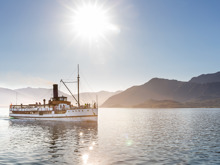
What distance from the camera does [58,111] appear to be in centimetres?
8488

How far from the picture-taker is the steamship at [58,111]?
76.9m

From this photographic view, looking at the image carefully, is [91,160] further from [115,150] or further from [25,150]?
[25,150]

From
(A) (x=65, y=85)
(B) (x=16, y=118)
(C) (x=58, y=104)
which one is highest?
(A) (x=65, y=85)

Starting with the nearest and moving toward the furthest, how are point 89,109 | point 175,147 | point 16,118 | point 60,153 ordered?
point 60,153 → point 175,147 → point 89,109 → point 16,118

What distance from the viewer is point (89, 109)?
76.8 meters

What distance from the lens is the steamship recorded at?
7688 centimetres

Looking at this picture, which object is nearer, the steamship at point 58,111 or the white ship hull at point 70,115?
the white ship hull at point 70,115

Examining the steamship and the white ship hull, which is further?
the steamship

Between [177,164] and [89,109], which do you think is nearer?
[177,164]

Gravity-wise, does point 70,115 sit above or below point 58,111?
below

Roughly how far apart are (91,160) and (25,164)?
6648mm

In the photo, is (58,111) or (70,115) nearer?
(70,115)

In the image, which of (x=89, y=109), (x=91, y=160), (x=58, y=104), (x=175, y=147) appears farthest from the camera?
(x=58, y=104)

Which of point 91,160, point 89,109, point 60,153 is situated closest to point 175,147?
point 91,160
